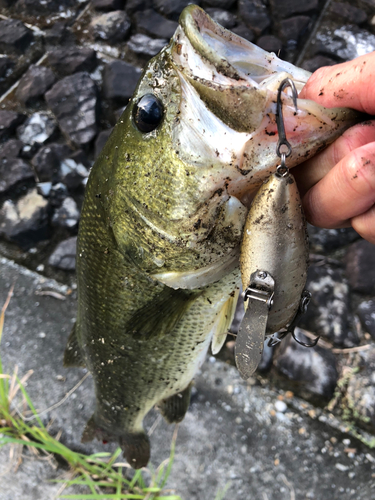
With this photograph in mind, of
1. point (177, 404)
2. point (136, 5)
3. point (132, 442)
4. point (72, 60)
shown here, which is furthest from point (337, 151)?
point (136, 5)

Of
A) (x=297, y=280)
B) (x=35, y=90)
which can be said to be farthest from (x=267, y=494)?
(x=35, y=90)

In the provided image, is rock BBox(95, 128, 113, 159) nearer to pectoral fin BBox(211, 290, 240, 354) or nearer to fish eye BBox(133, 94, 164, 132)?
pectoral fin BBox(211, 290, 240, 354)

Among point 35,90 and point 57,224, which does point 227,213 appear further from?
point 35,90

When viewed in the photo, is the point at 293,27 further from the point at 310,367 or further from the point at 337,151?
A: the point at 337,151

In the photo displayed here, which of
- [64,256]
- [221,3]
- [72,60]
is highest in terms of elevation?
[221,3]

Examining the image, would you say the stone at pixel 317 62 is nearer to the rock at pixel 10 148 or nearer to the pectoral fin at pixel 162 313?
the rock at pixel 10 148

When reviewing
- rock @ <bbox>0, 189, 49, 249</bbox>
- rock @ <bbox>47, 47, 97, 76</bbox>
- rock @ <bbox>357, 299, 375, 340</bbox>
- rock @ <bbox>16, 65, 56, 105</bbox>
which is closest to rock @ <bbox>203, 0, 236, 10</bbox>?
rock @ <bbox>47, 47, 97, 76</bbox>

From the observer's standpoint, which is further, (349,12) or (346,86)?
(349,12)
